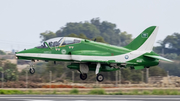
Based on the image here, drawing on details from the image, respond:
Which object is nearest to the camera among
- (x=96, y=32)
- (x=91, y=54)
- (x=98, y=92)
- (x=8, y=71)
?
(x=91, y=54)

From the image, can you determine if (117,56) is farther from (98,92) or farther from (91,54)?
(98,92)

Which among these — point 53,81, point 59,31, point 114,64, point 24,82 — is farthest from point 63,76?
point 59,31

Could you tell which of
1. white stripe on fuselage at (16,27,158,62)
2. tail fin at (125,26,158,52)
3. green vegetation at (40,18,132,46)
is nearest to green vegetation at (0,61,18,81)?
white stripe on fuselage at (16,27,158,62)

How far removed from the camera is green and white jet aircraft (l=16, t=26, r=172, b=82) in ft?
96.1

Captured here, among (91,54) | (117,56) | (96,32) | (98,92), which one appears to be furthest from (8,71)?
(96,32)

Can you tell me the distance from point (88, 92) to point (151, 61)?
8550mm

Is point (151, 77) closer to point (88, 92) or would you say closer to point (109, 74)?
point (109, 74)

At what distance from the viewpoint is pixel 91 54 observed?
2975cm

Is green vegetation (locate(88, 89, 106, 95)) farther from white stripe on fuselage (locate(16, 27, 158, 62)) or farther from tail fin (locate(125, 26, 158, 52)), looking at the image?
white stripe on fuselage (locate(16, 27, 158, 62))

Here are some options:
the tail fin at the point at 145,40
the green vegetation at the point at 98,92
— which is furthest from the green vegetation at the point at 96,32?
the tail fin at the point at 145,40

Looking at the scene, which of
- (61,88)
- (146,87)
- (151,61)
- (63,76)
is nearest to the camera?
(151,61)

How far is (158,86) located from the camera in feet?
141

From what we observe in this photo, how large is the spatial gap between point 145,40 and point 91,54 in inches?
217

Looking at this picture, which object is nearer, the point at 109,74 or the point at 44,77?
the point at 44,77
